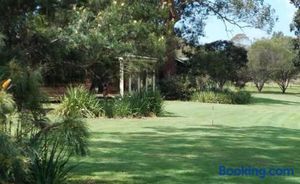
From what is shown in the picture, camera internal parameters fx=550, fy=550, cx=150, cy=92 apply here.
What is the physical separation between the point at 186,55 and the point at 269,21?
7.84 m

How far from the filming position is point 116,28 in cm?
1480

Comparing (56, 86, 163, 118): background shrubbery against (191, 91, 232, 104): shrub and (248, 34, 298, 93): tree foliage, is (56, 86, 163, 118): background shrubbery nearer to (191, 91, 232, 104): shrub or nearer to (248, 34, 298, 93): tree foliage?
(191, 91, 232, 104): shrub

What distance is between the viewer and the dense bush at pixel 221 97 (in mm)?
38281

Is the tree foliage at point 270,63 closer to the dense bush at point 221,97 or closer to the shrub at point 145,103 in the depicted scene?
the dense bush at point 221,97

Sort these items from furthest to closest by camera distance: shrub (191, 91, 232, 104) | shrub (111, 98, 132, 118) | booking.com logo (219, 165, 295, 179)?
shrub (191, 91, 232, 104), shrub (111, 98, 132, 118), booking.com logo (219, 165, 295, 179)

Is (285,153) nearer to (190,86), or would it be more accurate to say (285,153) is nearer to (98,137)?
(98,137)

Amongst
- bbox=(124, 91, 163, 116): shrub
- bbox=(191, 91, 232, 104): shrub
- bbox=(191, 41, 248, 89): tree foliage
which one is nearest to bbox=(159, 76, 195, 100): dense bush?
bbox=(191, 91, 232, 104): shrub

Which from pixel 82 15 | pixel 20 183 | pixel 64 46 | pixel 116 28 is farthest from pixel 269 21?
pixel 20 183

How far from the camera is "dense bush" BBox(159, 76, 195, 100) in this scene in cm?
4038

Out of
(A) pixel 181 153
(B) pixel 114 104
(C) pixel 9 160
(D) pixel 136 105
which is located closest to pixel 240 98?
(D) pixel 136 105

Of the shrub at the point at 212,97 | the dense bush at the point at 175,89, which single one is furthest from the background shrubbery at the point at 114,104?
the dense bush at the point at 175,89

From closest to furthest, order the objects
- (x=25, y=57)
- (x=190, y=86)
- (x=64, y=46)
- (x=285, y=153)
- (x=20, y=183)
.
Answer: (x=20, y=183) → (x=25, y=57) → (x=64, y=46) → (x=285, y=153) → (x=190, y=86)

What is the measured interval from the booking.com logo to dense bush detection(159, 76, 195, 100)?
100ft

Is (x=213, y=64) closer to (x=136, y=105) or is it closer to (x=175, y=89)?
(x=175, y=89)
